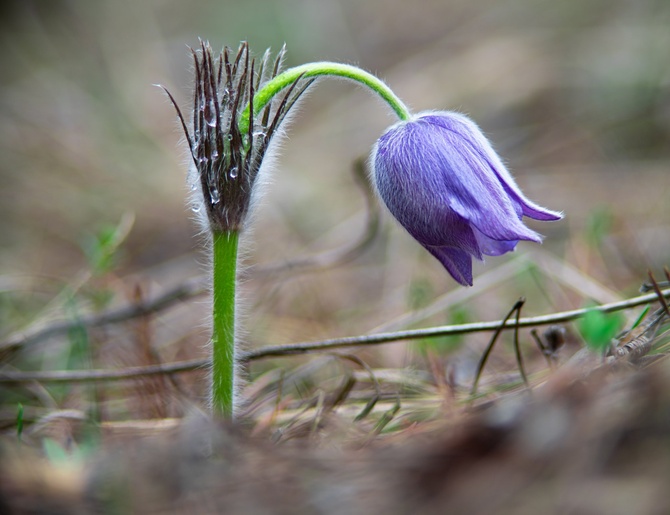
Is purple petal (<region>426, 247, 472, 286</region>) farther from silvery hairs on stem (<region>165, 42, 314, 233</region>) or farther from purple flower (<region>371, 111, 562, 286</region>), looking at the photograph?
silvery hairs on stem (<region>165, 42, 314, 233</region>)

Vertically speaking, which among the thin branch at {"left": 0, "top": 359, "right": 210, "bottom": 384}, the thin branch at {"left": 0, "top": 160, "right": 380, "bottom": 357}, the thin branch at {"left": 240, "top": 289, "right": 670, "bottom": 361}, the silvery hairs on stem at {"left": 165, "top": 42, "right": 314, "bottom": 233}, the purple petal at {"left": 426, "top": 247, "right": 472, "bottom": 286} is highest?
the silvery hairs on stem at {"left": 165, "top": 42, "right": 314, "bottom": 233}

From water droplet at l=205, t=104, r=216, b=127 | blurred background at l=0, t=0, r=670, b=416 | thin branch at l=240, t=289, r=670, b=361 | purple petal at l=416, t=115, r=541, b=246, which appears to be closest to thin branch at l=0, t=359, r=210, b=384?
thin branch at l=240, t=289, r=670, b=361

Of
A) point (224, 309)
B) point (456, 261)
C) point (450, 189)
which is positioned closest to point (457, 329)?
point (456, 261)

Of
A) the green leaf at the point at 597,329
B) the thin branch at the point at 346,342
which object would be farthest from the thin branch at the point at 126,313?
the green leaf at the point at 597,329

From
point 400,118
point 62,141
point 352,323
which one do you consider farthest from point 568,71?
point 400,118

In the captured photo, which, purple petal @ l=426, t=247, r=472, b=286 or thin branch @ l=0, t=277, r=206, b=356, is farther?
thin branch @ l=0, t=277, r=206, b=356

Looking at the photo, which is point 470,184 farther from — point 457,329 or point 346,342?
point 346,342

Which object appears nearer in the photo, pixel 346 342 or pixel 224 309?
pixel 224 309
